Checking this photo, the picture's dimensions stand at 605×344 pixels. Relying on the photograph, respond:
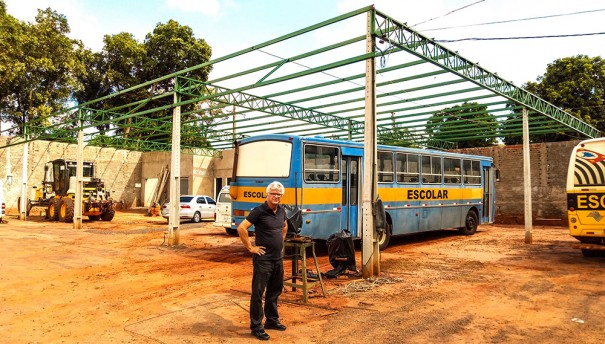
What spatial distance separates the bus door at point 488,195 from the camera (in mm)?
17172

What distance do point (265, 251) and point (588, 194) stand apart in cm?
884

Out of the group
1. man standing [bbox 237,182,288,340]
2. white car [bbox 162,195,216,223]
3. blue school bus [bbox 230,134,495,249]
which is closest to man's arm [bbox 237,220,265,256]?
man standing [bbox 237,182,288,340]

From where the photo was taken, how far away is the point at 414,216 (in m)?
13.3

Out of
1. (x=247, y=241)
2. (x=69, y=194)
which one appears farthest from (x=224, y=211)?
(x=69, y=194)

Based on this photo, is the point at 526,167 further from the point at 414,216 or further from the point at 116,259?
the point at 116,259

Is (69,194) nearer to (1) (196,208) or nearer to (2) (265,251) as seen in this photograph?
(1) (196,208)

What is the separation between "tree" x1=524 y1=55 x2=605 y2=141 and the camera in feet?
94.8

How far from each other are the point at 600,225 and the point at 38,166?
31.3 m

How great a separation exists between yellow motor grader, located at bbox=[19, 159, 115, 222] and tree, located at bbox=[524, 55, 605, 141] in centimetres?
3078

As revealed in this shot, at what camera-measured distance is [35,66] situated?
96.5 ft

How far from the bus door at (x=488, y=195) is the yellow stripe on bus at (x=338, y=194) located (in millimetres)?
1283

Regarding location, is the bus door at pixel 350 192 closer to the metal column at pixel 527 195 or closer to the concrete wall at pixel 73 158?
the metal column at pixel 527 195

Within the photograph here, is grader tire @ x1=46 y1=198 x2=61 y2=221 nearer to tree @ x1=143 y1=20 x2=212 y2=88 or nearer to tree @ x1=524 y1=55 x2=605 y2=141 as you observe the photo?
tree @ x1=143 y1=20 x2=212 y2=88

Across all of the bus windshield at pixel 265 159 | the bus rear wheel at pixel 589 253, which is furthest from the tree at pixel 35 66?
the bus rear wheel at pixel 589 253
